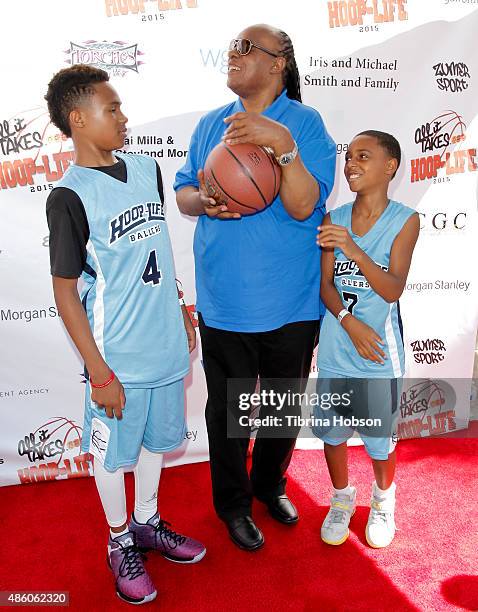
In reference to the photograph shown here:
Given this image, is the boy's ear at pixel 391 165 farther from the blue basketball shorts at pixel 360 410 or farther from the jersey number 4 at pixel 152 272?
the jersey number 4 at pixel 152 272

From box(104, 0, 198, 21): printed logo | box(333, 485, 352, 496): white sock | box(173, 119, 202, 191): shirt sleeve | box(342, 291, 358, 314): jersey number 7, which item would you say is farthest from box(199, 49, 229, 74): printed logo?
box(333, 485, 352, 496): white sock

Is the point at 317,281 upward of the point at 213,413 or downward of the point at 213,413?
upward

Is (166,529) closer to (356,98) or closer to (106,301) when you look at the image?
(106,301)

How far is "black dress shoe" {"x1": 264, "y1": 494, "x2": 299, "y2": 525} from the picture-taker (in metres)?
2.56

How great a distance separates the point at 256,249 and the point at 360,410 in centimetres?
70

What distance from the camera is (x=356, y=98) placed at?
2975mm

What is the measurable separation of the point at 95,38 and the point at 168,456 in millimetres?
1972

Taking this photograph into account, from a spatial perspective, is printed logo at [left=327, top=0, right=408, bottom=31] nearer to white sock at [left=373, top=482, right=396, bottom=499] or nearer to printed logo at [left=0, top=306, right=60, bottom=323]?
printed logo at [left=0, top=306, right=60, bottom=323]

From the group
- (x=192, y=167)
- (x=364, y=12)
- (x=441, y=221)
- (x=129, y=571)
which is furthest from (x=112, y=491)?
(x=364, y=12)

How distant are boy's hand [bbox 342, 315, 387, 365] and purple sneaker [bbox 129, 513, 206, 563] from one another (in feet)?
3.19

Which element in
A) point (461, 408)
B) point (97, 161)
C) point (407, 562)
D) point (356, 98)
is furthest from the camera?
point (461, 408)

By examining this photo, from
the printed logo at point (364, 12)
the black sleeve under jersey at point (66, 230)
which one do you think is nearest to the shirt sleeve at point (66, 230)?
the black sleeve under jersey at point (66, 230)

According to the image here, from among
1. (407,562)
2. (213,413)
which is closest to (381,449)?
(407,562)

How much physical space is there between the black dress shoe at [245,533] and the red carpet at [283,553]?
41mm
